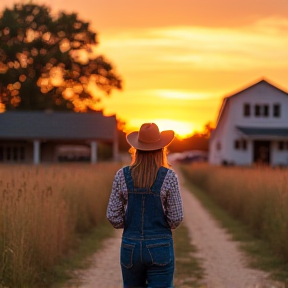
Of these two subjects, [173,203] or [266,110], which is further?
[266,110]

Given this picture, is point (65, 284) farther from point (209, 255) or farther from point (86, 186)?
point (86, 186)

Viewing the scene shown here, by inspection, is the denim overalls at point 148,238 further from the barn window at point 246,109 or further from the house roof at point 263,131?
the barn window at point 246,109

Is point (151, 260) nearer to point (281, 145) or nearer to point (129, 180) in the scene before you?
point (129, 180)

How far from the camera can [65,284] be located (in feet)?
33.4

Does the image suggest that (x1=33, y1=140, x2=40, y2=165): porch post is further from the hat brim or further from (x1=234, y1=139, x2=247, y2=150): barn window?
the hat brim

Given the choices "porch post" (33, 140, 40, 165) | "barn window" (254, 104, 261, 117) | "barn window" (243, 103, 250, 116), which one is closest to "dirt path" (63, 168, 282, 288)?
"porch post" (33, 140, 40, 165)

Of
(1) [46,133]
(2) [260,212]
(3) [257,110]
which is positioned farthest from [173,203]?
(3) [257,110]

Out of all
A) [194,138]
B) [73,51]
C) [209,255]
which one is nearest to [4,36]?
[73,51]

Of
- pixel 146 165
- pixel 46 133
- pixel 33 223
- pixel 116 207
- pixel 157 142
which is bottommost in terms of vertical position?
pixel 33 223

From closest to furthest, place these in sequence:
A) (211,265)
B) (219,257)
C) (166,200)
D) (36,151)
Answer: (166,200) < (211,265) < (219,257) < (36,151)

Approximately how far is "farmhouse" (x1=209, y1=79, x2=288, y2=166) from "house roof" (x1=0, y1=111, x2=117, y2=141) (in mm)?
8274

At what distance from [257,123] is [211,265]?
124 feet

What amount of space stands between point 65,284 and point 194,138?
321ft

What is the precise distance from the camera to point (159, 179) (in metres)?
5.77
